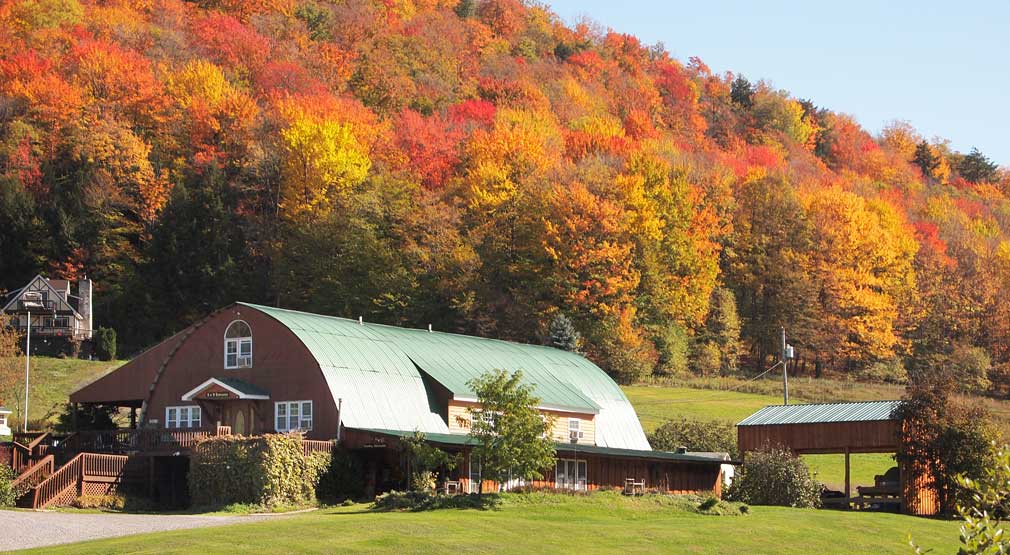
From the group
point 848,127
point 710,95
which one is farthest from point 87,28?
point 848,127

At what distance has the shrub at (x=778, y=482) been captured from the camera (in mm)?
47344

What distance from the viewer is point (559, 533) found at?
107 ft

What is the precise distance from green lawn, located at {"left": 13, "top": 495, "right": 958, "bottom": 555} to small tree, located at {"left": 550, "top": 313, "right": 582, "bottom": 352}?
3177 centimetres

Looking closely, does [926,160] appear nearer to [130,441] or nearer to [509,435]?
[509,435]

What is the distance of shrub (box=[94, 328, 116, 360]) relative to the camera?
7869 cm

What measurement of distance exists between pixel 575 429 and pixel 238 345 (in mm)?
14872


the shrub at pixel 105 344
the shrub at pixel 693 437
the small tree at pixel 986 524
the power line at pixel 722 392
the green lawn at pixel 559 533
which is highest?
the shrub at pixel 105 344

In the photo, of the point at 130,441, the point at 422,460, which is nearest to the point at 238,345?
the point at 130,441

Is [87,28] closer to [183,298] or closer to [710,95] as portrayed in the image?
[183,298]

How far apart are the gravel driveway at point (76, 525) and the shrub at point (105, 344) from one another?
42.8 metres

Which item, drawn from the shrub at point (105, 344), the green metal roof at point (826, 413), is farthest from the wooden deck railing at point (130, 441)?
the shrub at point (105, 344)

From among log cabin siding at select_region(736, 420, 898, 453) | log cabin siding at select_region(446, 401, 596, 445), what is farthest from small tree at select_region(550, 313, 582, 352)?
log cabin siding at select_region(736, 420, 898, 453)

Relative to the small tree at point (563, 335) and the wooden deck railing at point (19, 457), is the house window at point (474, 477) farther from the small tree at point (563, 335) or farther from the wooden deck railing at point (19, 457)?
the small tree at point (563, 335)

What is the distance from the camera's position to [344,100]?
116 meters
